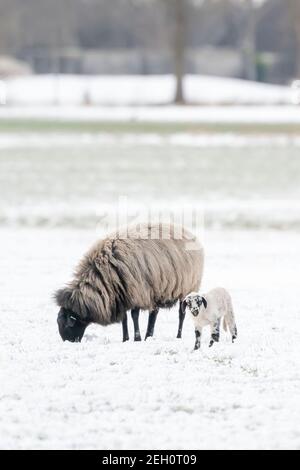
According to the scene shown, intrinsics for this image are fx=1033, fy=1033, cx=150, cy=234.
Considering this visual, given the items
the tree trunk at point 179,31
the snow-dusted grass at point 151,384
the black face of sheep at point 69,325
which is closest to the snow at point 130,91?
the tree trunk at point 179,31

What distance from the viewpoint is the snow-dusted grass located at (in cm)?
586

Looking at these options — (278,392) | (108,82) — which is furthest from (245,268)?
(108,82)

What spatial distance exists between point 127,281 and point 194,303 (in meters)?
0.60

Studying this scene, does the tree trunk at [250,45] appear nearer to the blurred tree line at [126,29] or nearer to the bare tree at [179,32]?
the blurred tree line at [126,29]

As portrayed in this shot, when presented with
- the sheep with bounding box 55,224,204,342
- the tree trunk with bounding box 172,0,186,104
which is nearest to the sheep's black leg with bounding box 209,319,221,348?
the sheep with bounding box 55,224,204,342

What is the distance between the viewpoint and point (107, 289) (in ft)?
25.7

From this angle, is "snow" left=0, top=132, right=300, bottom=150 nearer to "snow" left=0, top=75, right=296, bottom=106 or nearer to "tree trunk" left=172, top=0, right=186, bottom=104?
"snow" left=0, top=75, right=296, bottom=106

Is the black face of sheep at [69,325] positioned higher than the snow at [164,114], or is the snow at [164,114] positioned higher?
the snow at [164,114]

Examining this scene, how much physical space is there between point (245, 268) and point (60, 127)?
1022 inches

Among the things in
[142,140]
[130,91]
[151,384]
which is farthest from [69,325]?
[130,91]

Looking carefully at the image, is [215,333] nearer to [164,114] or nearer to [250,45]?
[164,114]

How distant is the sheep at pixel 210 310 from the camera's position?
7562 mm

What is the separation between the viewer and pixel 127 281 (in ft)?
25.8

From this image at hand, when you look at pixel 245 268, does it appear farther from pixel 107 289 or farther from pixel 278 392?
pixel 278 392
